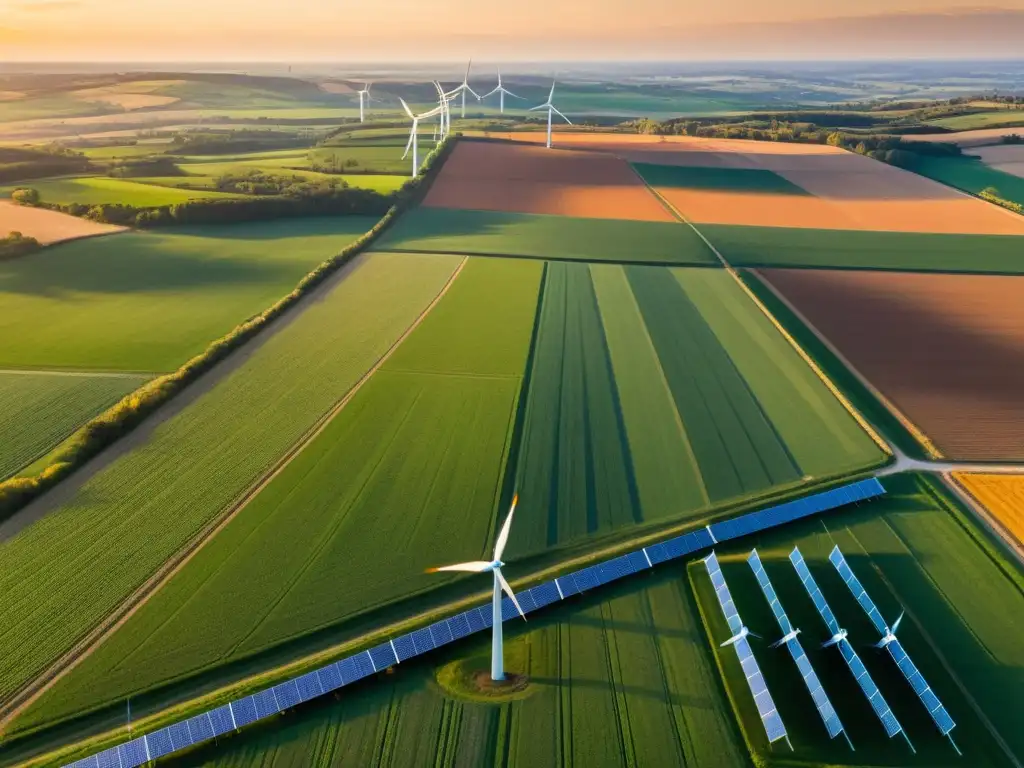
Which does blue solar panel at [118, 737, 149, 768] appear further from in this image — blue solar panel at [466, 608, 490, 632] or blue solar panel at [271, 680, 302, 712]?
blue solar panel at [466, 608, 490, 632]

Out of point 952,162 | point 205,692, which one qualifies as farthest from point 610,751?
point 952,162

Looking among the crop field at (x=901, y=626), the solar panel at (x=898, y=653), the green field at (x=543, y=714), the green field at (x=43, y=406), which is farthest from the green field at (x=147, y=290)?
the solar panel at (x=898, y=653)

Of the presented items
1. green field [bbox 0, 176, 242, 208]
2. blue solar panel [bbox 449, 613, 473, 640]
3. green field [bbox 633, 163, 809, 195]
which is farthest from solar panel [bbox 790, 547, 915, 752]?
green field [bbox 633, 163, 809, 195]

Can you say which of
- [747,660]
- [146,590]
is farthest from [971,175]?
[146,590]

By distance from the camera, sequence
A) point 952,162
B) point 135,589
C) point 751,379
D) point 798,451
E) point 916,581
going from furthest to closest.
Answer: point 952,162, point 751,379, point 798,451, point 916,581, point 135,589

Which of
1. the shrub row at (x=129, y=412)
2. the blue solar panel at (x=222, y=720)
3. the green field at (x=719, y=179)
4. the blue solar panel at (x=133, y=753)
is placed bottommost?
the blue solar panel at (x=133, y=753)

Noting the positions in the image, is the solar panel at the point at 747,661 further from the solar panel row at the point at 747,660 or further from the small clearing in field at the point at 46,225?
the small clearing in field at the point at 46,225

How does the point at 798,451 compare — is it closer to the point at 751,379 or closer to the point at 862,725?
the point at 751,379
